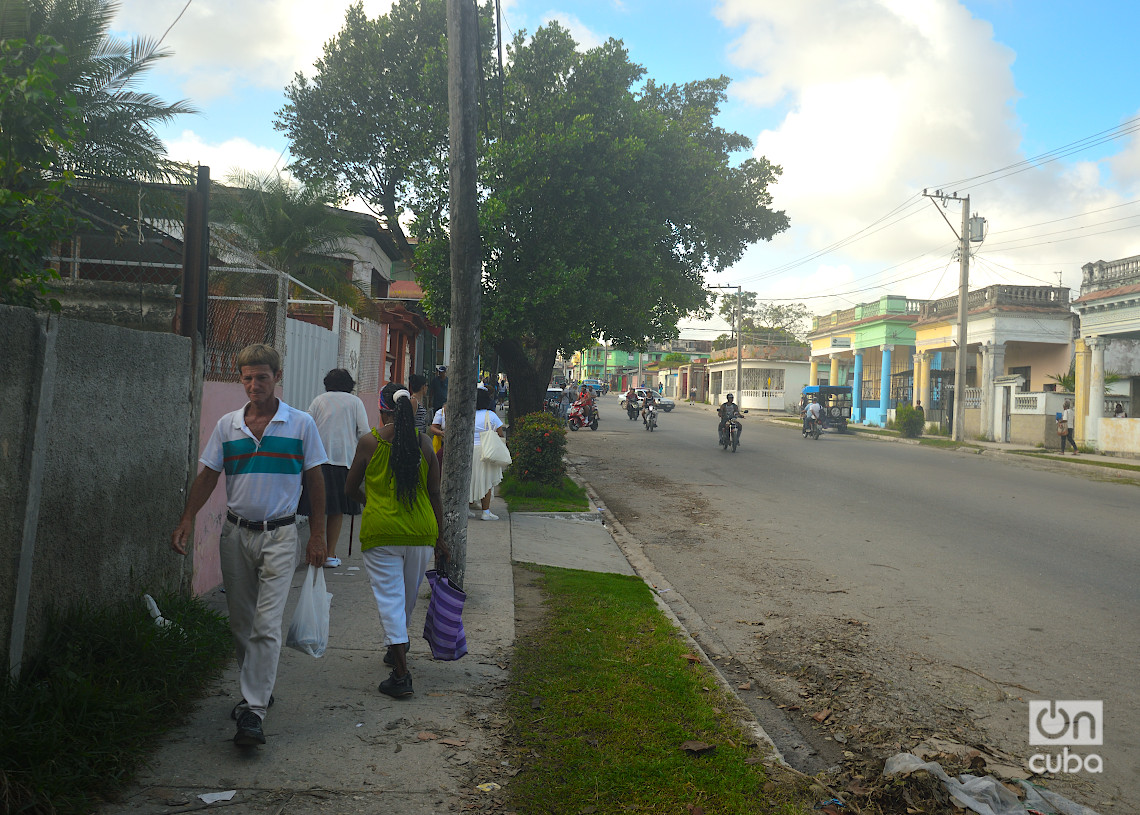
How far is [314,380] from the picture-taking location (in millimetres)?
9273

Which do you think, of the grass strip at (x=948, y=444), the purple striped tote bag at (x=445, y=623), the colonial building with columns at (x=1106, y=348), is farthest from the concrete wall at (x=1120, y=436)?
the purple striped tote bag at (x=445, y=623)

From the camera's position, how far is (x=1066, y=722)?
457 cm

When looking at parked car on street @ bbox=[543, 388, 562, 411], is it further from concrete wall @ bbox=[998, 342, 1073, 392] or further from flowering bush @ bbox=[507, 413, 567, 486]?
concrete wall @ bbox=[998, 342, 1073, 392]

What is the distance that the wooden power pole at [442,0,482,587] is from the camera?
20.3ft

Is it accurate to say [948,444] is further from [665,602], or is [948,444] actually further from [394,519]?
[394,519]

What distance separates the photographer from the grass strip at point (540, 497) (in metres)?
11.8

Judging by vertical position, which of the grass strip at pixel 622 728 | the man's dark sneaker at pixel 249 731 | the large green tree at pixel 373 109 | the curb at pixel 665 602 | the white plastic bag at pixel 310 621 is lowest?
the curb at pixel 665 602

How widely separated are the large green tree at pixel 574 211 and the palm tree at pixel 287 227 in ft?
6.77

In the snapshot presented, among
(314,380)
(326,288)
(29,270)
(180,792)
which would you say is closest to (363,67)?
(326,288)

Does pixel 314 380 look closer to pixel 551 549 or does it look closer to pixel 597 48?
pixel 551 549

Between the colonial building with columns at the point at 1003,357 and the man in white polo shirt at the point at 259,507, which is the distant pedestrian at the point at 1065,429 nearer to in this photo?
the colonial building with columns at the point at 1003,357

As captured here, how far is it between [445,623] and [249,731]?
1296mm

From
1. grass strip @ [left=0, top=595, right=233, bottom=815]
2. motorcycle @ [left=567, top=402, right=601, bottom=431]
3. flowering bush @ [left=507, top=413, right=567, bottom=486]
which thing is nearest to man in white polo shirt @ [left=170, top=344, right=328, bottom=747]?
grass strip @ [left=0, top=595, right=233, bottom=815]

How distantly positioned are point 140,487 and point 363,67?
21.2m
